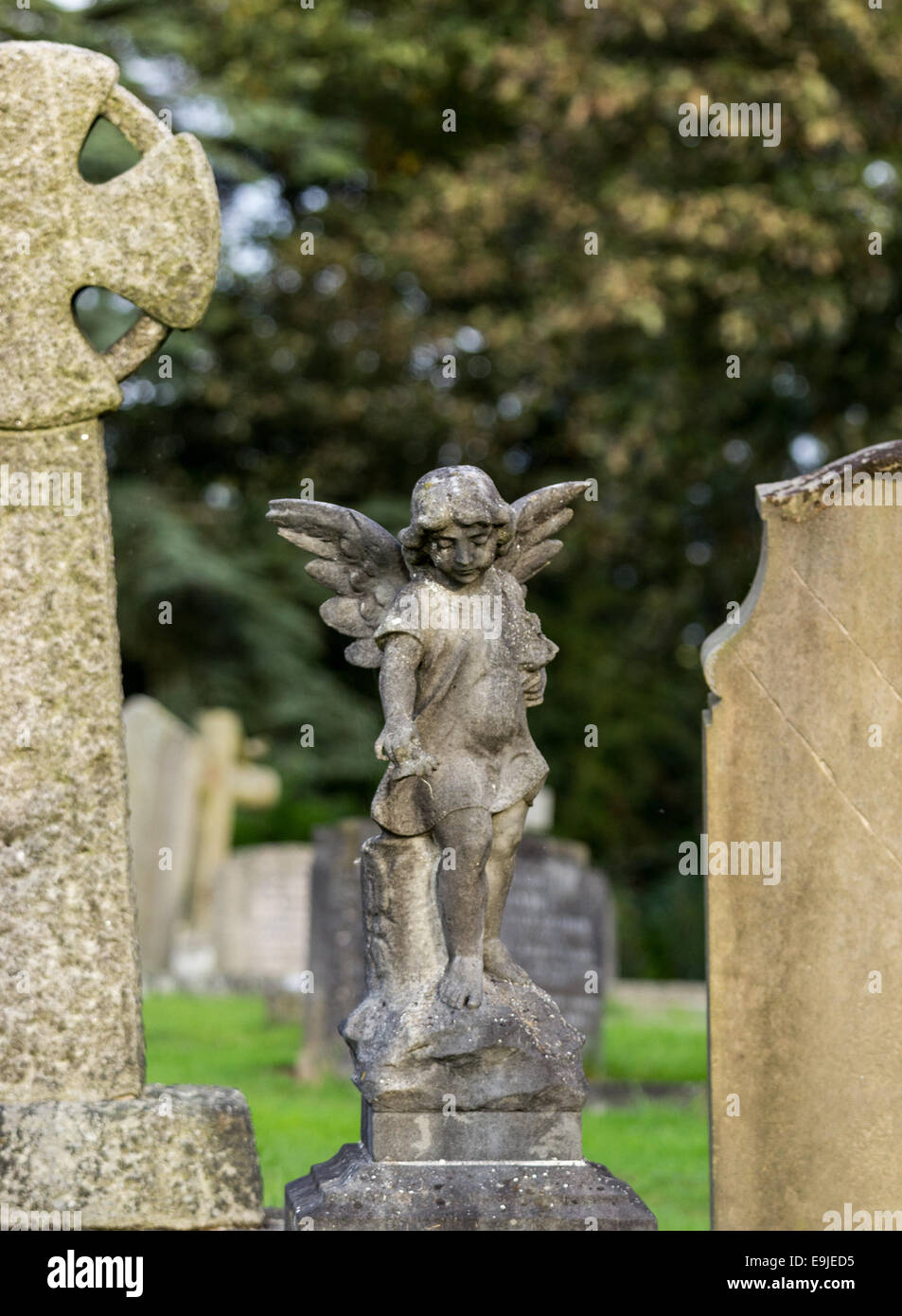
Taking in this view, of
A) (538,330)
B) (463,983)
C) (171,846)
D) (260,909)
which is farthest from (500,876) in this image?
(538,330)

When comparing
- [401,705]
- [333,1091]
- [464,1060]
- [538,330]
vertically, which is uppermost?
[538,330]

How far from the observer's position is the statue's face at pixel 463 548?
4363mm

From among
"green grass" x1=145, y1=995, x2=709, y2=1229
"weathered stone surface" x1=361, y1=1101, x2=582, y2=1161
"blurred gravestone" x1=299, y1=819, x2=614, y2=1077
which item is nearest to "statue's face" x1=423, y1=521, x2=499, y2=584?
"weathered stone surface" x1=361, y1=1101, x2=582, y2=1161

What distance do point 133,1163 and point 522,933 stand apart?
5625mm

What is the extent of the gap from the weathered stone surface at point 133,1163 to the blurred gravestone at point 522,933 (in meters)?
5.04

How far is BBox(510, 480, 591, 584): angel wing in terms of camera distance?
468 cm

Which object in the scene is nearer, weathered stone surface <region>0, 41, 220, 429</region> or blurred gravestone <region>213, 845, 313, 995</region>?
weathered stone surface <region>0, 41, 220, 429</region>

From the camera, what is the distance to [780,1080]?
4.99 metres

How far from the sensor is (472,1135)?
14.0 ft

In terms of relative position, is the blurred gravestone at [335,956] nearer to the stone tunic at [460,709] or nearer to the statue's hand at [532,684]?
the statue's hand at [532,684]

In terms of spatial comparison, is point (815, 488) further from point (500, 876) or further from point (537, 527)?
point (500, 876)

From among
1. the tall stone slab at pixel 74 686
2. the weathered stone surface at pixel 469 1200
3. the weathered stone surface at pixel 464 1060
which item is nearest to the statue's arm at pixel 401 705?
the weathered stone surface at pixel 464 1060

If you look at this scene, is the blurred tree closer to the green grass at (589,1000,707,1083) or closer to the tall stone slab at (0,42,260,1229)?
the green grass at (589,1000,707,1083)
